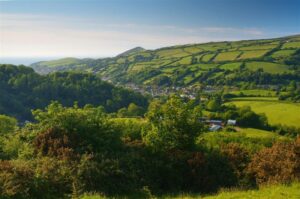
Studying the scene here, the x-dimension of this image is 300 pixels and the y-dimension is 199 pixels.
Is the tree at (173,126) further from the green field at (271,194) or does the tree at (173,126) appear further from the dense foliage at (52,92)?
the dense foliage at (52,92)

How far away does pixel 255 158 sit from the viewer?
643 inches

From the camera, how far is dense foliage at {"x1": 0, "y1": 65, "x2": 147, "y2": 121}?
127 meters

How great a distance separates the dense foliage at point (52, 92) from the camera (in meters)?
127

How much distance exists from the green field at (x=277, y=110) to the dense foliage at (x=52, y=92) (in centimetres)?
4900

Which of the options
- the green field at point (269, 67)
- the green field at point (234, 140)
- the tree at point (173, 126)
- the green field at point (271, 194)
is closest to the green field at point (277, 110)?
the green field at point (234, 140)

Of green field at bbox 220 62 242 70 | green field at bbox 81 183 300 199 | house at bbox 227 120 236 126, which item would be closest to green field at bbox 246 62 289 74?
green field at bbox 220 62 242 70

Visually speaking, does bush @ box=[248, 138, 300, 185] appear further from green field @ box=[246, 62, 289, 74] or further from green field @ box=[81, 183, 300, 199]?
green field @ box=[246, 62, 289, 74]

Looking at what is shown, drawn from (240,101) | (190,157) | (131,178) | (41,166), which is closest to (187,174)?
(190,157)

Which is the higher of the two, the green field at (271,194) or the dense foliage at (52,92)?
the green field at (271,194)

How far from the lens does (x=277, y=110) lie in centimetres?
9950

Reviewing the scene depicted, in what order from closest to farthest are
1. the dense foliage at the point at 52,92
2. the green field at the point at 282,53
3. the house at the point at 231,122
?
the house at the point at 231,122 → the dense foliage at the point at 52,92 → the green field at the point at 282,53

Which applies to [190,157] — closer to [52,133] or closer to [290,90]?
[52,133]

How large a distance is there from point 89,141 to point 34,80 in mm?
131424

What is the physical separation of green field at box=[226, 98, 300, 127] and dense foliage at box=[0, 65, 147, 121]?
4900 centimetres
